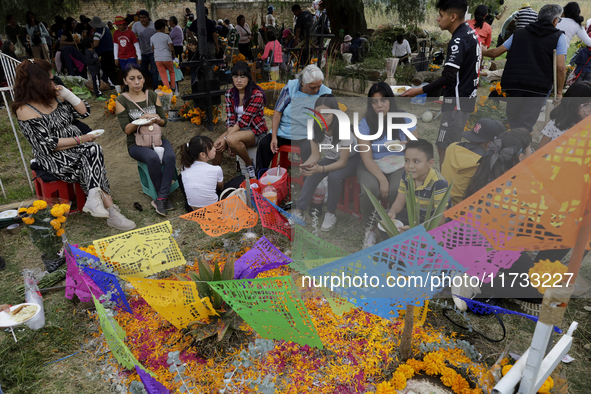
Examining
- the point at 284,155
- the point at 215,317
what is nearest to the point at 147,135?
the point at 284,155

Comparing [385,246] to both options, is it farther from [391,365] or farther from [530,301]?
[530,301]

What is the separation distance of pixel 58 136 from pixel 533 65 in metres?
4.65

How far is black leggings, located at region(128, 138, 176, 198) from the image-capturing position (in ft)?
13.5

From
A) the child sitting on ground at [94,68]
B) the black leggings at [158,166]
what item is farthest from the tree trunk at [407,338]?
the child sitting on ground at [94,68]

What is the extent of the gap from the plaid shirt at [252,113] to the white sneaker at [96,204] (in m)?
1.56

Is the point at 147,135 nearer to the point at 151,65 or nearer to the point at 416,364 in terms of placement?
the point at 416,364

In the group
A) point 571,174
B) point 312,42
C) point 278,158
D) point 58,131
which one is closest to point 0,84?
point 58,131

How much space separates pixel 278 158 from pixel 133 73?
1.75m

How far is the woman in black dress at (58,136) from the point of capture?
348 centimetres

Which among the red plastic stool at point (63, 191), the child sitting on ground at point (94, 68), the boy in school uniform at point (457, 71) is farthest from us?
the child sitting on ground at point (94, 68)

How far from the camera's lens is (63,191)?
3889 millimetres

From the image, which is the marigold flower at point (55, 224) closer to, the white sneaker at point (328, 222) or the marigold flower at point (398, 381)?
the white sneaker at point (328, 222)

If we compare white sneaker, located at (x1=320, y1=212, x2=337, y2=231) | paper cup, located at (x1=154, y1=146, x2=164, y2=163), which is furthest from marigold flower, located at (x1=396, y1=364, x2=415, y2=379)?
paper cup, located at (x1=154, y1=146, x2=164, y2=163)

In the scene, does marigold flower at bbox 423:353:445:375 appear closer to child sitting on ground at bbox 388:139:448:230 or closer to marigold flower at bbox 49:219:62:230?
child sitting on ground at bbox 388:139:448:230
